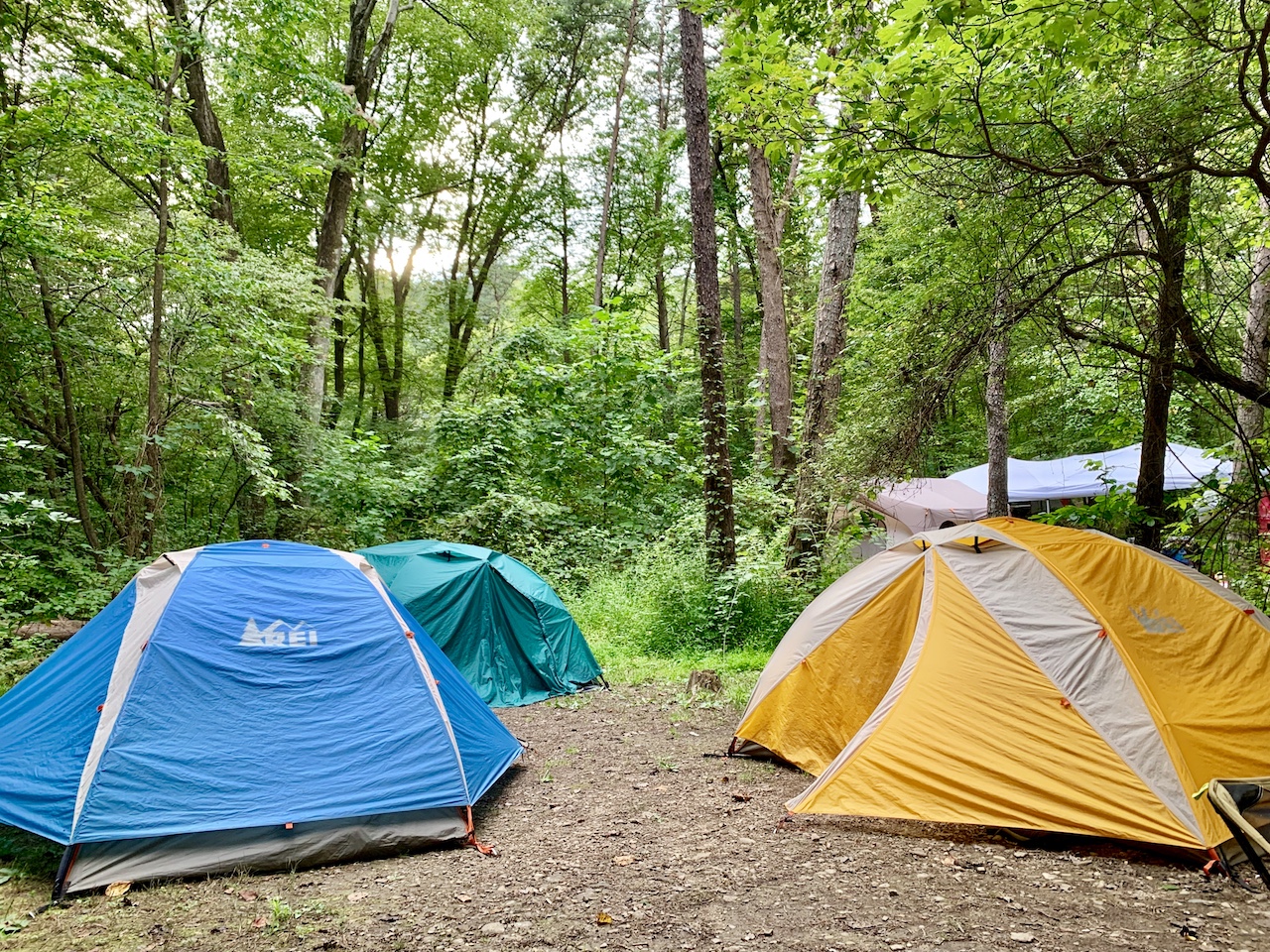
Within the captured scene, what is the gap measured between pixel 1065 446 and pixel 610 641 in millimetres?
15548

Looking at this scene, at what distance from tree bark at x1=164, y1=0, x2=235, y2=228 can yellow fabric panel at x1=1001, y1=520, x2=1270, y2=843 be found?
9.36 m

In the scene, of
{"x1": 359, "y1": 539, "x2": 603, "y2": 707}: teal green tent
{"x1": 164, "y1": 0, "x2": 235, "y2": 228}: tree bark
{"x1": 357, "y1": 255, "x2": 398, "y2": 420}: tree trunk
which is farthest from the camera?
{"x1": 357, "y1": 255, "x2": 398, "y2": 420}: tree trunk

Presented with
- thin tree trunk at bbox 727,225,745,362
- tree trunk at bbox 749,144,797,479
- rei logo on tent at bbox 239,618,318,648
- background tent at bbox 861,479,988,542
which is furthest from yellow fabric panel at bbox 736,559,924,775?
thin tree trunk at bbox 727,225,745,362

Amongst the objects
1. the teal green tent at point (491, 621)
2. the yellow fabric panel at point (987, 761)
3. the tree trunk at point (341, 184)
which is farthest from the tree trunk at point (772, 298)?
the yellow fabric panel at point (987, 761)

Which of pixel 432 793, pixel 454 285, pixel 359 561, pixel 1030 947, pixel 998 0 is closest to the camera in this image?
pixel 1030 947

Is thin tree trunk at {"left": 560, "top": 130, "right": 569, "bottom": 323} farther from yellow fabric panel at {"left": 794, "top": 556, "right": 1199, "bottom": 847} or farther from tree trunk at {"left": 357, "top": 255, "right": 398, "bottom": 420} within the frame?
yellow fabric panel at {"left": 794, "top": 556, "right": 1199, "bottom": 847}

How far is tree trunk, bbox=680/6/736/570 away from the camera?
8.35m

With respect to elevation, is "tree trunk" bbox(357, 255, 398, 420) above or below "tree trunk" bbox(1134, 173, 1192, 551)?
above

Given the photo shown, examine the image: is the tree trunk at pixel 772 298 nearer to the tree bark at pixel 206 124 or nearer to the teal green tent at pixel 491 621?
the teal green tent at pixel 491 621

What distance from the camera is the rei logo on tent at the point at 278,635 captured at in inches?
170

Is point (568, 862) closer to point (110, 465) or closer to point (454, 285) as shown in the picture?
point (110, 465)

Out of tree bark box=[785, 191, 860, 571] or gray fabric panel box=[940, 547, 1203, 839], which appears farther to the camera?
tree bark box=[785, 191, 860, 571]

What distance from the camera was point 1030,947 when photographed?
276cm

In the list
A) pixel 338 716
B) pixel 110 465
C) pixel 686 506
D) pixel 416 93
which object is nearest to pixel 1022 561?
pixel 338 716
